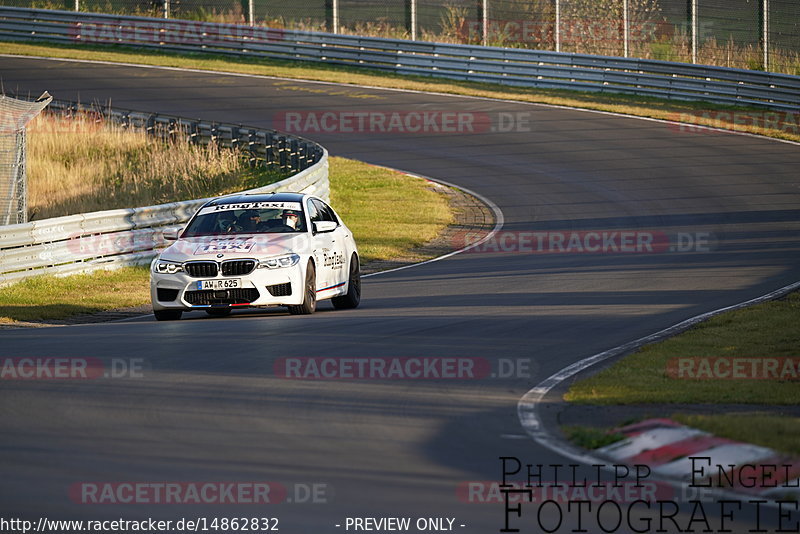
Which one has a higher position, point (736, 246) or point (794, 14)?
point (794, 14)

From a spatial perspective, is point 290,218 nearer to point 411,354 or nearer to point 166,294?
point 166,294

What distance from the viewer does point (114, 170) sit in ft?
106

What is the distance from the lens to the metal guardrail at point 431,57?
36750 mm

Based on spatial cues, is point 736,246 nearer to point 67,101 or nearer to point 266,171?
point 266,171

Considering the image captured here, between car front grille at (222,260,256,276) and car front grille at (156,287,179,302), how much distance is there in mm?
649

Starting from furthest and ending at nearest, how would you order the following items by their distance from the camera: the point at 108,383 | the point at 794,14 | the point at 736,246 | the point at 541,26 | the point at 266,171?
the point at 541,26 → the point at 794,14 → the point at 266,171 → the point at 736,246 → the point at 108,383

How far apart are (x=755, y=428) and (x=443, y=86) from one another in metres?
34.3

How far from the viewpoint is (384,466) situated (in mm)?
7402

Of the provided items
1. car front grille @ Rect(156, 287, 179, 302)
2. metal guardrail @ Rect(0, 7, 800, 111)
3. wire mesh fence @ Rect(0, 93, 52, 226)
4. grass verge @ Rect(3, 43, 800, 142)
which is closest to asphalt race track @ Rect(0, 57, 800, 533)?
car front grille @ Rect(156, 287, 179, 302)

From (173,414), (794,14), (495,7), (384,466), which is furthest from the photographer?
(495,7)

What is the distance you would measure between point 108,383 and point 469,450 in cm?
355

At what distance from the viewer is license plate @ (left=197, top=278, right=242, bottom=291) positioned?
1435cm

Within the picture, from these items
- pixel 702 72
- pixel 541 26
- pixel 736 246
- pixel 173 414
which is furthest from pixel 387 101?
pixel 173 414

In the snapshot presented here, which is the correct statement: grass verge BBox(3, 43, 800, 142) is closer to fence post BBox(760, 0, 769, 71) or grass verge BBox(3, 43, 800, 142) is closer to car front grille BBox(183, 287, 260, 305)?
fence post BBox(760, 0, 769, 71)
